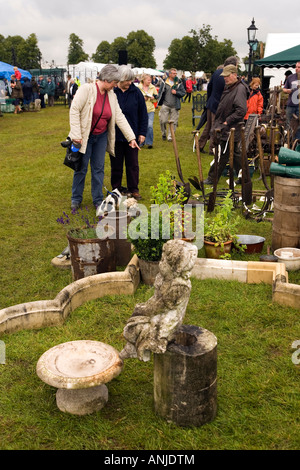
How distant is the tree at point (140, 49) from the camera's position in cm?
7981

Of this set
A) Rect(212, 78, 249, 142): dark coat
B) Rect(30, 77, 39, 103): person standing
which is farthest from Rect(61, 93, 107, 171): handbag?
Rect(30, 77, 39, 103): person standing

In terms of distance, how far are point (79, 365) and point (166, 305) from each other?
2.38 ft

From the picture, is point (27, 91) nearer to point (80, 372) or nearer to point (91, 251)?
point (91, 251)

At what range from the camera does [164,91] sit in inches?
506

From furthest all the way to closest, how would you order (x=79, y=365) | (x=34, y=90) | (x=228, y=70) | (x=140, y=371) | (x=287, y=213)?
(x=34, y=90) → (x=228, y=70) → (x=287, y=213) → (x=140, y=371) → (x=79, y=365)

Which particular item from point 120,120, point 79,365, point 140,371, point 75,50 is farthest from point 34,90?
point 75,50

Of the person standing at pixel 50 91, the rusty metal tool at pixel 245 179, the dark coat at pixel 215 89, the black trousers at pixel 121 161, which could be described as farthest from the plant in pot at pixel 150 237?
the person standing at pixel 50 91

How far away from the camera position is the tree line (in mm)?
65750

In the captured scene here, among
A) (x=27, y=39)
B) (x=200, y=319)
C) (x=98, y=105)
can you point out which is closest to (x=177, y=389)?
(x=200, y=319)

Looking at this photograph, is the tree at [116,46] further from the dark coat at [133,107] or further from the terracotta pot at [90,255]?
the terracotta pot at [90,255]

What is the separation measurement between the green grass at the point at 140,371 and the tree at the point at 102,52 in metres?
87.5

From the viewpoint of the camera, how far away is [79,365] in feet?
10.3

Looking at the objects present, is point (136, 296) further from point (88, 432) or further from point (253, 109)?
point (253, 109)

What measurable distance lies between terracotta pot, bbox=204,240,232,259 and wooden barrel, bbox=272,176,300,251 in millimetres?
603
